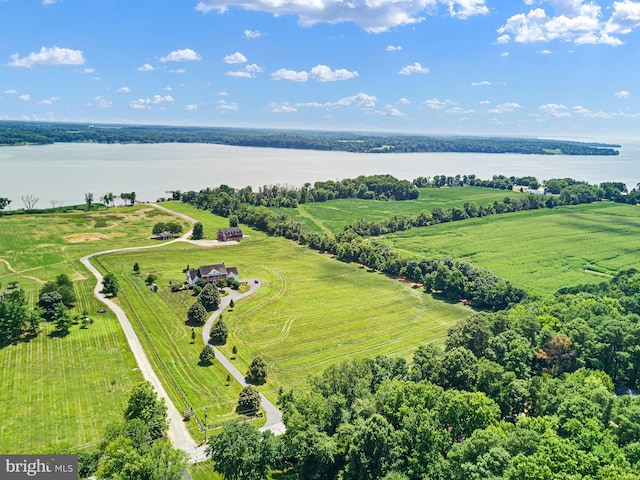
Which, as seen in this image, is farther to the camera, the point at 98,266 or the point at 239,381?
the point at 98,266

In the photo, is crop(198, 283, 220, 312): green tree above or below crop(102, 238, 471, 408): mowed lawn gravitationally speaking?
above

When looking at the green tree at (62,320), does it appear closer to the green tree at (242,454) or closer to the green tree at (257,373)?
the green tree at (257,373)

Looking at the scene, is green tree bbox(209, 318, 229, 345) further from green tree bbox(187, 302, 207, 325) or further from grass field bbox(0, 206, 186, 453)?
grass field bbox(0, 206, 186, 453)

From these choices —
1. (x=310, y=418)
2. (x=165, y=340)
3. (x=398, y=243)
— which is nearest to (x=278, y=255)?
(x=398, y=243)

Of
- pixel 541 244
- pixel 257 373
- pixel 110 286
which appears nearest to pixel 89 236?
pixel 110 286

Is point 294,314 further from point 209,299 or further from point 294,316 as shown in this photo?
point 209,299

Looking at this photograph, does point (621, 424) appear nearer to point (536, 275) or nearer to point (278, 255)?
point (536, 275)

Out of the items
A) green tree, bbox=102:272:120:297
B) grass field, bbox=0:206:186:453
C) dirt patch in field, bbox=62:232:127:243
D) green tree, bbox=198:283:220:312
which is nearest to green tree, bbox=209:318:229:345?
green tree, bbox=198:283:220:312
